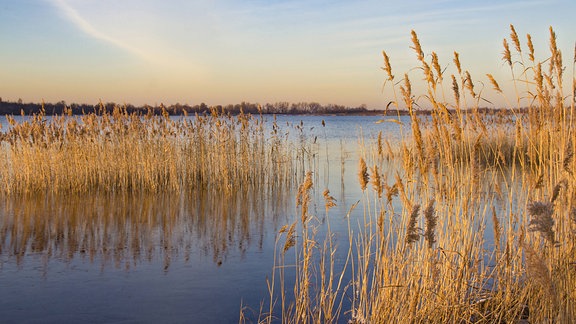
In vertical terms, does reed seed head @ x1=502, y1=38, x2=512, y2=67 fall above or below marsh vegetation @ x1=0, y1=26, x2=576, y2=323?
above

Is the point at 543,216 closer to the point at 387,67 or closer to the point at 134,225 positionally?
the point at 387,67

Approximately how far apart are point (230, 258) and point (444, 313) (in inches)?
137

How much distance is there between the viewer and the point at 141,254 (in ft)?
22.4

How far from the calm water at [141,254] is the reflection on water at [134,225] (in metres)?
0.01

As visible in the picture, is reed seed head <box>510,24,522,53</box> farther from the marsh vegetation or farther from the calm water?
the calm water

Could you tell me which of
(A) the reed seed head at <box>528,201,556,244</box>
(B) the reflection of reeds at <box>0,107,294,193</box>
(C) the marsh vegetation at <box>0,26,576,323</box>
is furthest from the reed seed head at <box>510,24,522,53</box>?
(B) the reflection of reeds at <box>0,107,294,193</box>

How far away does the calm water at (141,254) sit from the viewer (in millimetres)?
5020

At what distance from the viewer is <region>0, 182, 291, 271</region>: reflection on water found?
272 inches

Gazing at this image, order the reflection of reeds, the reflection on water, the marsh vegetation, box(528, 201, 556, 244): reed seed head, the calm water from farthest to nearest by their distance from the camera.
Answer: the reflection of reeds
the reflection on water
the calm water
the marsh vegetation
box(528, 201, 556, 244): reed seed head

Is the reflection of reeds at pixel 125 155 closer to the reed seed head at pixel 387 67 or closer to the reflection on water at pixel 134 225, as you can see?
the reflection on water at pixel 134 225

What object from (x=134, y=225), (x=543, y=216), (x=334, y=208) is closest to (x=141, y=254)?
(x=134, y=225)

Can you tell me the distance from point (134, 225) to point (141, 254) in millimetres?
1633

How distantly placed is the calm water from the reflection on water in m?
0.01

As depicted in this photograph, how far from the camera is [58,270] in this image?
20.1 feet
